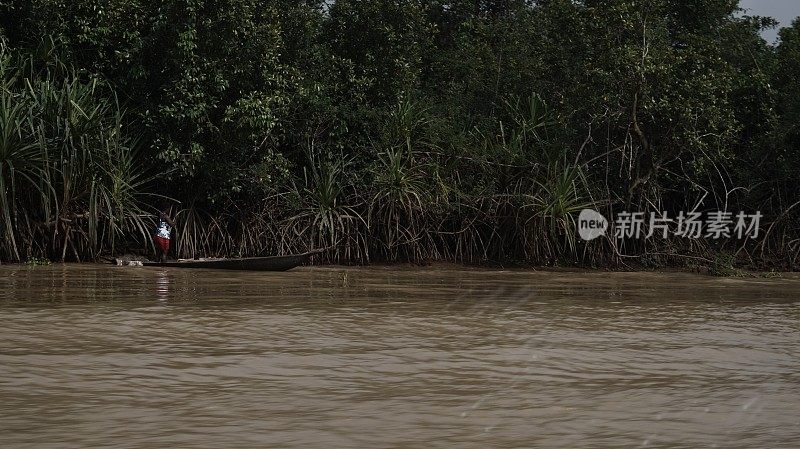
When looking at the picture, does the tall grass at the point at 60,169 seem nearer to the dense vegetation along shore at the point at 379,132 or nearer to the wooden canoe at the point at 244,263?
the dense vegetation along shore at the point at 379,132

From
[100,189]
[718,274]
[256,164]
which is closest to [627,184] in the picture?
[718,274]

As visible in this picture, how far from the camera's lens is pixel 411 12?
1792cm

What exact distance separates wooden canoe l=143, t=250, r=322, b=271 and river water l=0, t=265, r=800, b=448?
8.67 ft

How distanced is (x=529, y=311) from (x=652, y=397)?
431cm

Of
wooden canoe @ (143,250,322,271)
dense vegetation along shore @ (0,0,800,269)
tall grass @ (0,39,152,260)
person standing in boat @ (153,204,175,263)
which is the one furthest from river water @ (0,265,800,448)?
dense vegetation along shore @ (0,0,800,269)

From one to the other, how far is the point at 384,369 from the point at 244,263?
8.09 meters

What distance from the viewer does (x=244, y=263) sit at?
550 inches

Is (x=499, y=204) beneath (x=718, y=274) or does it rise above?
above

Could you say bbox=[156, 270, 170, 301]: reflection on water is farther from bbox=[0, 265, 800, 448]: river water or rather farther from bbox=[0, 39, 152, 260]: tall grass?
bbox=[0, 39, 152, 260]: tall grass

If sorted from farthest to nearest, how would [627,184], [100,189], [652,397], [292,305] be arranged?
[627,184]
[100,189]
[292,305]
[652,397]

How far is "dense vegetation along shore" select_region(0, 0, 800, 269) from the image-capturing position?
48.4 feet

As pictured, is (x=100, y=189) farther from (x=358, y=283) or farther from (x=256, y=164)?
(x=358, y=283)

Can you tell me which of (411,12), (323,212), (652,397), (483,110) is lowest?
(652,397)

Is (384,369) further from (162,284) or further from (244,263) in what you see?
(244,263)
